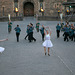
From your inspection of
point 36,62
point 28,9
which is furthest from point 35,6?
point 36,62

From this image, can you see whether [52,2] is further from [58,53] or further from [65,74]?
[65,74]

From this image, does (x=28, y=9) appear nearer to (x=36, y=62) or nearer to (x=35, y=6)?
(x=35, y=6)

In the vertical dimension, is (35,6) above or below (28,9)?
above

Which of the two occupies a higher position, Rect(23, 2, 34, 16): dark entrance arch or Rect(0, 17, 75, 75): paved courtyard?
Rect(23, 2, 34, 16): dark entrance arch

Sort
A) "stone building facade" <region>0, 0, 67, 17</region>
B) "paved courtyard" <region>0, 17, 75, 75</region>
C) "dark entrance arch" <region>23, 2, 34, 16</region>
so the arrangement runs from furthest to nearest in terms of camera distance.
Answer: "dark entrance arch" <region>23, 2, 34, 16</region>
"stone building facade" <region>0, 0, 67, 17</region>
"paved courtyard" <region>0, 17, 75, 75</region>

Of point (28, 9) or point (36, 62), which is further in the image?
point (28, 9)

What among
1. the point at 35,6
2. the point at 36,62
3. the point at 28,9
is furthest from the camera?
the point at 28,9

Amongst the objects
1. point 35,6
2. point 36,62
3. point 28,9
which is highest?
point 35,6

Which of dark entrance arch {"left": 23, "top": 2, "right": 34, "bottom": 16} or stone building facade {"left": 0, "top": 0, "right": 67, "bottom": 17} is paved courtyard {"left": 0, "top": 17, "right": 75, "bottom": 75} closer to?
stone building facade {"left": 0, "top": 0, "right": 67, "bottom": 17}

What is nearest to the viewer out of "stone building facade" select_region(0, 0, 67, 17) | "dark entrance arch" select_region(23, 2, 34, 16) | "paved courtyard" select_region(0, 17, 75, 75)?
"paved courtyard" select_region(0, 17, 75, 75)

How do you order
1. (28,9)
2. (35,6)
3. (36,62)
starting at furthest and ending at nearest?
1. (28,9)
2. (35,6)
3. (36,62)

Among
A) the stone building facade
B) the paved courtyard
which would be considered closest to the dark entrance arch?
the stone building facade

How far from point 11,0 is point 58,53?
44940 millimetres

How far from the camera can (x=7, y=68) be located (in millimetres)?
11969
